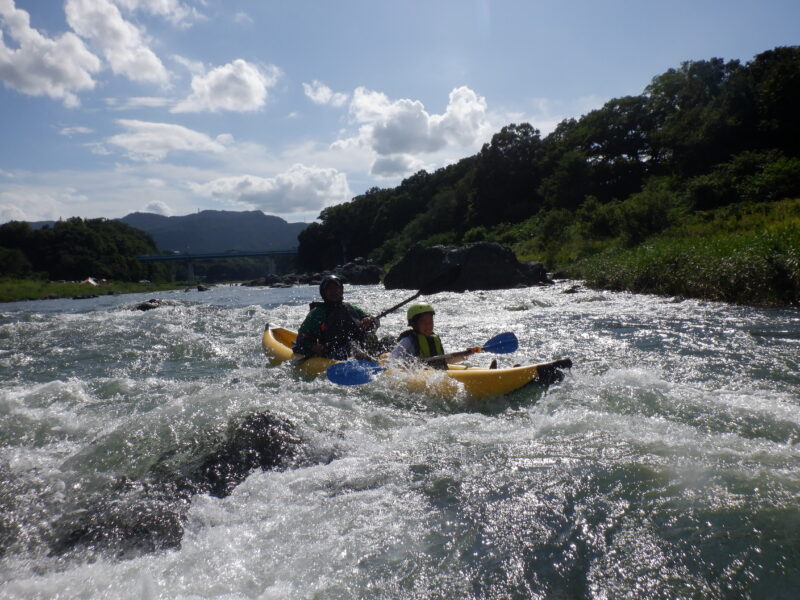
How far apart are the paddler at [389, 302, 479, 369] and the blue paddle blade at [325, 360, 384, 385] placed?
10.7 inches

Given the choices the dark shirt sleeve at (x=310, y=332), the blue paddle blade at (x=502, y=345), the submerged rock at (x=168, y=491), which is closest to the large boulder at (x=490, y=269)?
the dark shirt sleeve at (x=310, y=332)

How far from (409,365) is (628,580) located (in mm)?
3070

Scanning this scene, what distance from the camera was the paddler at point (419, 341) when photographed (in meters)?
5.13

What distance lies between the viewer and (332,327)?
6070mm

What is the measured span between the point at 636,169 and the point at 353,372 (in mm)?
33315

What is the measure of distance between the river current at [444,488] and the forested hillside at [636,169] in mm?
7461

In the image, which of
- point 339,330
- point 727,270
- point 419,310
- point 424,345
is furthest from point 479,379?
point 727,270

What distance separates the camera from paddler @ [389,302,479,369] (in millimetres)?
5133

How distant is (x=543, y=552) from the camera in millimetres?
2203

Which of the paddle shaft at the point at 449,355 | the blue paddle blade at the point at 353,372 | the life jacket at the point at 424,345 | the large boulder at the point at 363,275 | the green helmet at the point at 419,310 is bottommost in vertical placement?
the large boulder at the point at 363,275

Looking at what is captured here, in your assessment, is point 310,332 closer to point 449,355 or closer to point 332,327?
point 332,327

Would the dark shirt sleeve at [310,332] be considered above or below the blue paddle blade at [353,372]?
above

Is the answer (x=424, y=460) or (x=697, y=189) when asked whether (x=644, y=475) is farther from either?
(x=697, y=189)

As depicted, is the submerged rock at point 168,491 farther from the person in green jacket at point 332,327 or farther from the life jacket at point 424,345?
the person in green jacket at point 332,327
